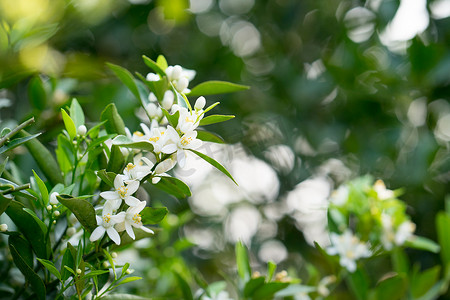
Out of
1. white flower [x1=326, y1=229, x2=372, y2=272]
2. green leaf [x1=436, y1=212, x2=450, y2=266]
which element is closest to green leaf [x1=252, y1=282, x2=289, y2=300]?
white flower [x1=326, y1=229, x2=372, y2=272]

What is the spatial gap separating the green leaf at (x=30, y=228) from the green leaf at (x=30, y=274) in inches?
1.5

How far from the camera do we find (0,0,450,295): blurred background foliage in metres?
1.88

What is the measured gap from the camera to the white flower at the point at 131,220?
0.62 meters

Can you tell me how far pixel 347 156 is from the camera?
2166mm

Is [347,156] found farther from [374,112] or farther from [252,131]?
[252,131]

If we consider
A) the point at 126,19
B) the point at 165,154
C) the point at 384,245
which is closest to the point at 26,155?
the point at 165,154

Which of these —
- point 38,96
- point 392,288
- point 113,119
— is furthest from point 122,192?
point 392,288

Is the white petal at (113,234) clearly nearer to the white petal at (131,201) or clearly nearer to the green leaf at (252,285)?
the white petal at (131,201)

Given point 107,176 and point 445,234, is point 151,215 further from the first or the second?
point 445,234

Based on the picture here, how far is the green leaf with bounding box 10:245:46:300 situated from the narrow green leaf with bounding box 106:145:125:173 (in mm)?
160

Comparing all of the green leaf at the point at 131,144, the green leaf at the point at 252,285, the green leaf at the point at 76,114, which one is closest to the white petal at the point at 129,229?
the green leaf at the point at 131,144

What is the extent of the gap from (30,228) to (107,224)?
122mm

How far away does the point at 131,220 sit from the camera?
63cm

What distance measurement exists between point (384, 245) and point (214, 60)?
1198 mm
